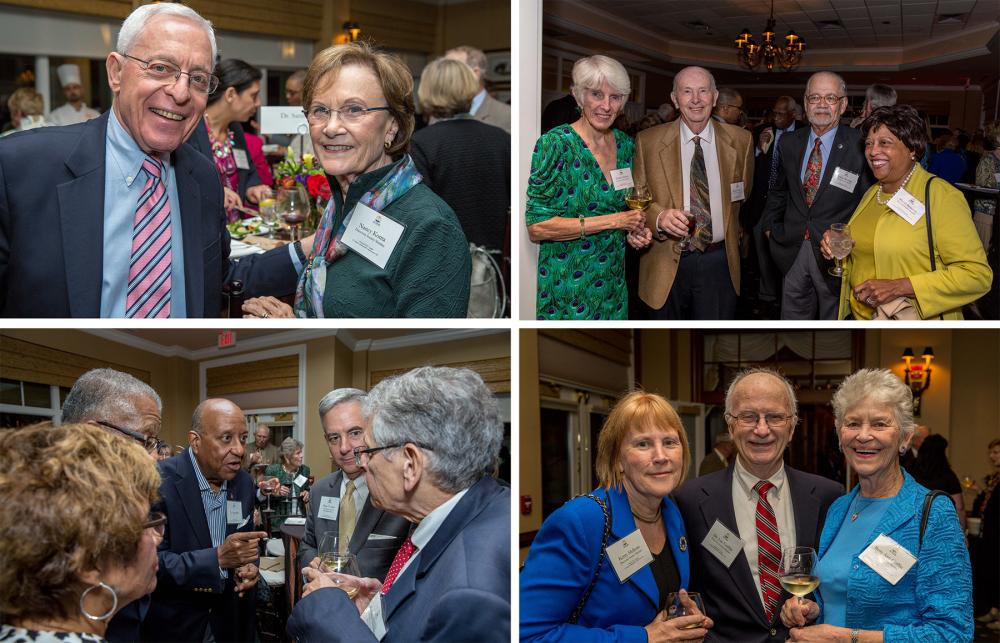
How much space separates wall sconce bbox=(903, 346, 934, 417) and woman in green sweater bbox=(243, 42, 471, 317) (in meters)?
1.19

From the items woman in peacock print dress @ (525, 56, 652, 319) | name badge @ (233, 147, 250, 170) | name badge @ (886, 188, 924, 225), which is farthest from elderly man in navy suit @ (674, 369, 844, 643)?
name badge @ (233, 147, 250, 170)

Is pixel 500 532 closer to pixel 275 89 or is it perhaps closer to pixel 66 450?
pixel 66 450

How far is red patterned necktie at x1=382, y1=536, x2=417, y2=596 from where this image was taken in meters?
2.25

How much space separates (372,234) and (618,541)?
0.98 meters

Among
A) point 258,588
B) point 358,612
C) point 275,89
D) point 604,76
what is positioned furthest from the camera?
point 275,89

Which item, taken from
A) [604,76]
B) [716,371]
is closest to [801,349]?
[716,371]

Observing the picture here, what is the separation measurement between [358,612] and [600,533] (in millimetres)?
628

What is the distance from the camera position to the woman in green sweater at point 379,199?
231 cm

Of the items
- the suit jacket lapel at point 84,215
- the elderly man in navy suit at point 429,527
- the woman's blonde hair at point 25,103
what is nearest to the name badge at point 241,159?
the suit jacket lapel at point 84,215

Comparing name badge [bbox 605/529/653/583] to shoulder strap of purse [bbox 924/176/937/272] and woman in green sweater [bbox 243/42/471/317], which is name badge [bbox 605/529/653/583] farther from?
shoulder strap of purse [bbox 924/176/937/272]

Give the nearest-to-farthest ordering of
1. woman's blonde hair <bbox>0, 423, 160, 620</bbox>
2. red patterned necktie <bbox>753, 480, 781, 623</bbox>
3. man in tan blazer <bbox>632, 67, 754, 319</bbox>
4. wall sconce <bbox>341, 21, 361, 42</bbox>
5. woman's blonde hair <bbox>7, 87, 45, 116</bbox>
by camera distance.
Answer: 1. woman's blonde hair <bbox>0, 423, 160, 620</bbox>
2. red patterned necktie <bbox>753, 480, 781, 623</bbox>
3. man in tan blazer <bbox>632, 67, 754, 319</bbox>
4. wall sconce <bbox>341, 21, 361, 42</bbox>
5. woman's blonde hair <bbox>7, 87, 45, 116</bbox>

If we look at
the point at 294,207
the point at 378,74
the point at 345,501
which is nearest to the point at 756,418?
the point at 345,501

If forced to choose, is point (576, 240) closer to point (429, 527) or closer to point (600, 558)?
point (600, 558)

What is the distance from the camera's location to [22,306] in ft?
7.57
